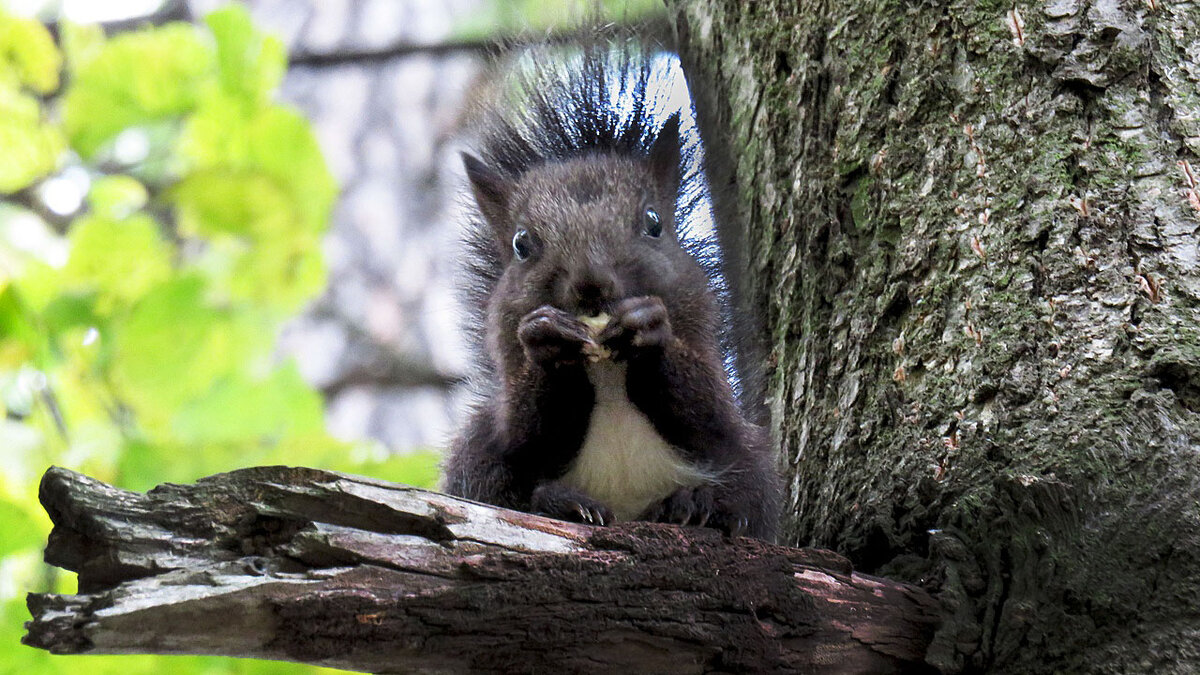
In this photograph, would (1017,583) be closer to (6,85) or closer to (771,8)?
(771,8)

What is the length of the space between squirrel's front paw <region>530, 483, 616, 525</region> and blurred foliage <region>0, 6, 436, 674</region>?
1.01ft

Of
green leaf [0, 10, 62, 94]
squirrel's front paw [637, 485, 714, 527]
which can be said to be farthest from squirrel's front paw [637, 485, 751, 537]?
green leaf [0, 10, 62, 94]

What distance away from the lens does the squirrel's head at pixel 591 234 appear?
2.09 metres

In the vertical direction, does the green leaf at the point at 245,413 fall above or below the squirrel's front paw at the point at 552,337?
below

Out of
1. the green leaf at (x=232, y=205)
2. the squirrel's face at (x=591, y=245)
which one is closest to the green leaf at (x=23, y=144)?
the green leaf at (x=232, y=205)

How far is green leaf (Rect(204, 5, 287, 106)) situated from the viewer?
8.30ft

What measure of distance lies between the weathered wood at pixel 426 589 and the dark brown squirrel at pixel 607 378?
17.5 inches

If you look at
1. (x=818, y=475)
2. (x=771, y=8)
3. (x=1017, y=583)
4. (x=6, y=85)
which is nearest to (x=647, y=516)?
(x=818, y=475)

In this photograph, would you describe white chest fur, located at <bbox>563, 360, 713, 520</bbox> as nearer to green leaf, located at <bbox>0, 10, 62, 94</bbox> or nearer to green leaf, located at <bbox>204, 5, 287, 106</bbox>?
green leaf, located at <bbox>204, 5, 287, 106</bbox>

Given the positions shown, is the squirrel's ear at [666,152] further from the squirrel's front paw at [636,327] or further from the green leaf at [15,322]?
the green leaf at [15,322]

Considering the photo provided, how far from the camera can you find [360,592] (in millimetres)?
1223

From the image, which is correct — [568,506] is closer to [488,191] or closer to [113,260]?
[488,191]

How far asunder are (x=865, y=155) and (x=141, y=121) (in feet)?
5.52

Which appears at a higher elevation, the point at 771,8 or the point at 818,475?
the point at 771,8
